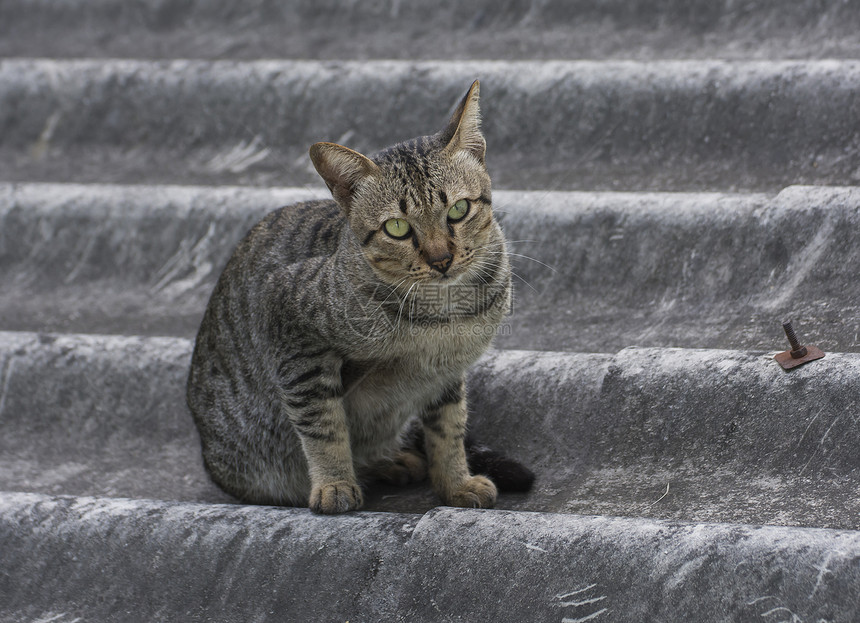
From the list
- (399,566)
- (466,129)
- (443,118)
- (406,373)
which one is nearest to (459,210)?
(466,129)

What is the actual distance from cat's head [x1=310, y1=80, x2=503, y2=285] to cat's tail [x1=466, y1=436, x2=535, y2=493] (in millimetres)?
582

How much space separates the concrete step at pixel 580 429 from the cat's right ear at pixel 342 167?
2.55ft

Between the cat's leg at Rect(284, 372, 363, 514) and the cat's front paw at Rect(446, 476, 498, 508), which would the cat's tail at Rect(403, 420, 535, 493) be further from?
the cat's leg at Rect(284, 372, 363, 514)

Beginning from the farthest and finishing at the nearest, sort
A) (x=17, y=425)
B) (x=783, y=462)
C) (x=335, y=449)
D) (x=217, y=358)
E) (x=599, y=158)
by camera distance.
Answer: (x=599, y=158)
(x=17, y=425)
(x=217, y=358)
(x=335, y=449)
(x=783, y=462)

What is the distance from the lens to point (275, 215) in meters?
2.95

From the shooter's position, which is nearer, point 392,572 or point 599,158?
point 392,572

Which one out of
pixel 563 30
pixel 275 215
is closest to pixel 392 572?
pixel 275 215

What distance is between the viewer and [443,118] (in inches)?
156

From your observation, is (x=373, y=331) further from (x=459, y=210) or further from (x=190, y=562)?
(x=190, y=562)

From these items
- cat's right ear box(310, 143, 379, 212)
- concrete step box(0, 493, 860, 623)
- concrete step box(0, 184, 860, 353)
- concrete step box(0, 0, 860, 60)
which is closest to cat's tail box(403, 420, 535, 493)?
concrete step box(0, 493, 860, 623)

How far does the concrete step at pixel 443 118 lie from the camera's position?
335 cm

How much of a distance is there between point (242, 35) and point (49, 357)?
2.40 meters

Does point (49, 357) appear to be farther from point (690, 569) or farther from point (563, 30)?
Result: point (563, 30)

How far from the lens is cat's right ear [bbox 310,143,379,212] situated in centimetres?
235
